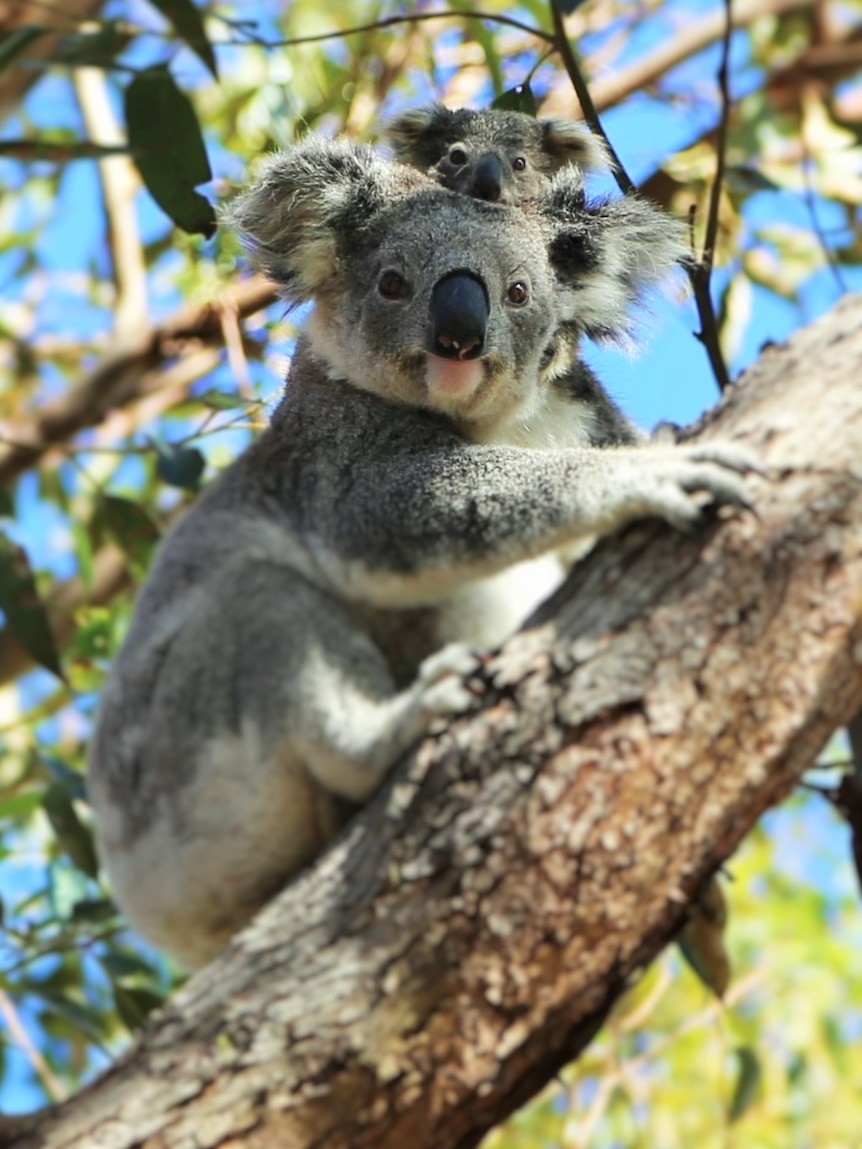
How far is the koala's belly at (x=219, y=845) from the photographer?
2.74 metres

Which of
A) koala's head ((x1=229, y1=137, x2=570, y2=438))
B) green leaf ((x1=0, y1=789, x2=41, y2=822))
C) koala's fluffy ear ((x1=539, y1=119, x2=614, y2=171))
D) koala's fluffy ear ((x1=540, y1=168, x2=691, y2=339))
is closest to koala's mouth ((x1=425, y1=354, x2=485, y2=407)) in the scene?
koala's head ((x1=229, y1=137, x2=570, y2=438))

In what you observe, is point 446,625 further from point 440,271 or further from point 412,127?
point 412,127

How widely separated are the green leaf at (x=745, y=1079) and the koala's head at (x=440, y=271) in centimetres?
164

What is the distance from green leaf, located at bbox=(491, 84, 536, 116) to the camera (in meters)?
2.47

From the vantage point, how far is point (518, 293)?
273cm

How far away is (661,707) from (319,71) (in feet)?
7.72

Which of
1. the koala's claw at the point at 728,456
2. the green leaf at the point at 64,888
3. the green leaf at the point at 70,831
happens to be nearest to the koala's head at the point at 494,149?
the koala's claw at the point at 728,456

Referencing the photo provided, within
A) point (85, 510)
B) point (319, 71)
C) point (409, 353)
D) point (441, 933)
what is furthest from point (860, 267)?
point (441, 933)

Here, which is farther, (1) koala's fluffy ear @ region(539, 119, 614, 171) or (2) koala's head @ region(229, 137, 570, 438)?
(2) koala's head @ region(229, 137, 570, 438)

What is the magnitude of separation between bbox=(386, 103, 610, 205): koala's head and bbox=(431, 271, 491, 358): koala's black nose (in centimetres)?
17

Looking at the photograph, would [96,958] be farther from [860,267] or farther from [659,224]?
[860,267]

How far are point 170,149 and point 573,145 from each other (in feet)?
2.33

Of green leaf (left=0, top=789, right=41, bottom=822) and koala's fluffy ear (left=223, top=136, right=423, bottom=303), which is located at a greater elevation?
green leaf (left=0, top=789, right=41, bottom=822)

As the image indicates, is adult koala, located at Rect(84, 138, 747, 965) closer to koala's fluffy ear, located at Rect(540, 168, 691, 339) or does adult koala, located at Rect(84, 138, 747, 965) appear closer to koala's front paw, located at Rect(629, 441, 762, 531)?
koala's fluffy ear, located at Rect(540, 168, 691, 339)
